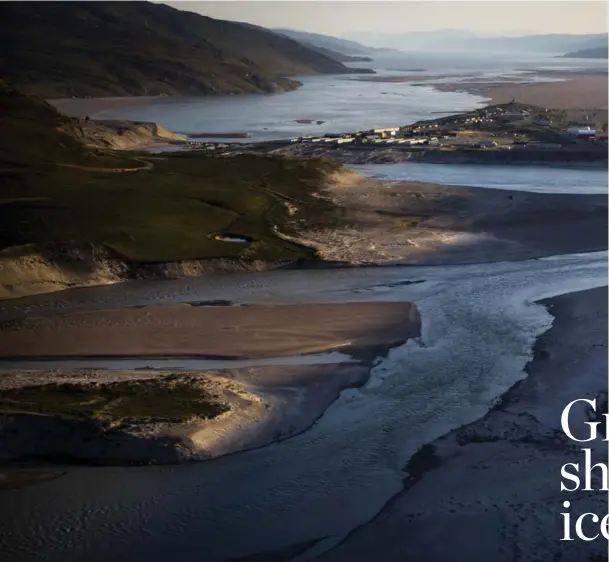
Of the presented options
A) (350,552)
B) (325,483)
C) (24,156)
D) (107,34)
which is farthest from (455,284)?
(107,34)

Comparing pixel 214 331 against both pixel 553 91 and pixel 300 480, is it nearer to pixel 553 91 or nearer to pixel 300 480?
pixel 300 480

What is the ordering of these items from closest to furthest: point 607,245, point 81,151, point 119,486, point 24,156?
point 119,486
point 607,245
point 24,156
point 81,151

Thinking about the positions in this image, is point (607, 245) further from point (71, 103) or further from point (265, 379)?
point (71, 103)

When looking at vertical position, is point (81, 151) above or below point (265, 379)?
above

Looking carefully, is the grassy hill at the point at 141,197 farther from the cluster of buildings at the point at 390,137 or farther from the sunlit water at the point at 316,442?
the cluster of buildings at the point at 390,137

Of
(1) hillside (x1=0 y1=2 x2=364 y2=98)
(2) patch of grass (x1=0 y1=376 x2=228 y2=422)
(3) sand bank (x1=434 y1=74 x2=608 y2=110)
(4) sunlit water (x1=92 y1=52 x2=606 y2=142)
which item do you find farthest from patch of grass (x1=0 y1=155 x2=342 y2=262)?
(1) hillside (x1=0 y1=2 x2=364 y2=98)

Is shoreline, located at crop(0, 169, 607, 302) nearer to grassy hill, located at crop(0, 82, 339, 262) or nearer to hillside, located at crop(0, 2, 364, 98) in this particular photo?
grassy hill, located at crop(0, 82, 339, 262)
